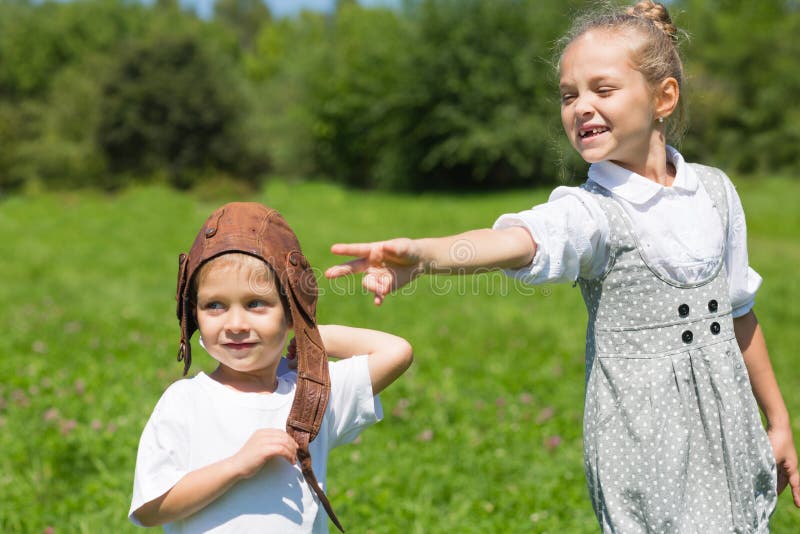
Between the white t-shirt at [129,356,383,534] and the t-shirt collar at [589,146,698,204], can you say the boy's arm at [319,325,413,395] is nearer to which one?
the white t-shirt at [129,356,383,534]

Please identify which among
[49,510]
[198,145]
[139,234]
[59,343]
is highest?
[198,145]

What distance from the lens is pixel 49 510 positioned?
3.72 meters

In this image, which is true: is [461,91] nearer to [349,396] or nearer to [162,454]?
[349,396]

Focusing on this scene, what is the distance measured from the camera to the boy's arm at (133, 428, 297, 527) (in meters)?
1.79

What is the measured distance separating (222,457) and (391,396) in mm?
3666

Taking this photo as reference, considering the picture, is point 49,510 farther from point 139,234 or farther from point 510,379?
point 139,234

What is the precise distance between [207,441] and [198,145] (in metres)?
32.6

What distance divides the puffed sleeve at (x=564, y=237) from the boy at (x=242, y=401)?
1.68 feet

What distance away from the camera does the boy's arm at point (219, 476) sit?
1.79 m

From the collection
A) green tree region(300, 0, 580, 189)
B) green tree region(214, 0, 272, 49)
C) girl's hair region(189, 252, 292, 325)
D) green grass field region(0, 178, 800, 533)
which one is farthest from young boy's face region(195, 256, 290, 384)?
green tree region(214, 0, 272, 49)

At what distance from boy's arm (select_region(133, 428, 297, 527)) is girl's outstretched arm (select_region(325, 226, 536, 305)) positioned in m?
0.39

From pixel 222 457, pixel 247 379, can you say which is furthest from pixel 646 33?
pixel 222 457

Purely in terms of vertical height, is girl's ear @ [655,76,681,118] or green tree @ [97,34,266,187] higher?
green tree @ [97,34,266,187]

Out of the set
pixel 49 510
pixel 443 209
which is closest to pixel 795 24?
pixel 443 209
